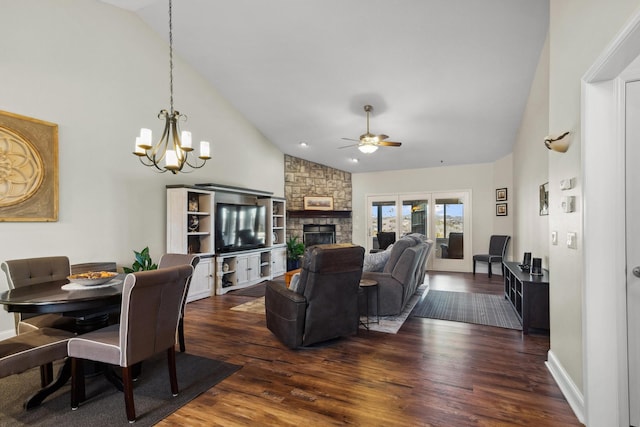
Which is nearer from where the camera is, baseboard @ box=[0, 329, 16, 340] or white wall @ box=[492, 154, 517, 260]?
baseboard @ box=[0, 329, 16, 340]

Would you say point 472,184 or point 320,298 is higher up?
point 472,184

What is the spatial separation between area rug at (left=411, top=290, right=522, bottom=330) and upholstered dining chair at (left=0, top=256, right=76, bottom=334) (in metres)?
3.89

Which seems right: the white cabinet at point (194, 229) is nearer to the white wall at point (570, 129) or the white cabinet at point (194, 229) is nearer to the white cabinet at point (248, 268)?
the white cabinet at point (248, 268)

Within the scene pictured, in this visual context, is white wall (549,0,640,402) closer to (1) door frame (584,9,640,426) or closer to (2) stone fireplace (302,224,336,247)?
(1) door frame (584,9,640,426)

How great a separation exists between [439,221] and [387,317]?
4852mm

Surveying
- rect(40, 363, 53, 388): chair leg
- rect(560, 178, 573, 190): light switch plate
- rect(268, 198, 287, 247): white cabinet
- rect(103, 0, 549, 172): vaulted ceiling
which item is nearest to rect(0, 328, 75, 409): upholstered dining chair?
rect(40, 363, 53, 388): chair leg

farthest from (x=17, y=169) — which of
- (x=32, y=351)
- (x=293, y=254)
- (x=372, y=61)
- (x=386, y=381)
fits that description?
(x=293, y=254)

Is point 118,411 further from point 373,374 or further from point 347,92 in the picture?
point 347,92

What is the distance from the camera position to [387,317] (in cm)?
421

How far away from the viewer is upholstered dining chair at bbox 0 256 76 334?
2709 millimetres

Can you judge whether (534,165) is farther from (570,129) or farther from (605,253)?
(605,253)

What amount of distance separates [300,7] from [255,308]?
4.01 metres

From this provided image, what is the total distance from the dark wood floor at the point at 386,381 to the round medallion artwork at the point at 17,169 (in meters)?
→ 2.33

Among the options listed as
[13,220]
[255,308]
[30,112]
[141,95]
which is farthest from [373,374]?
[141,95]
